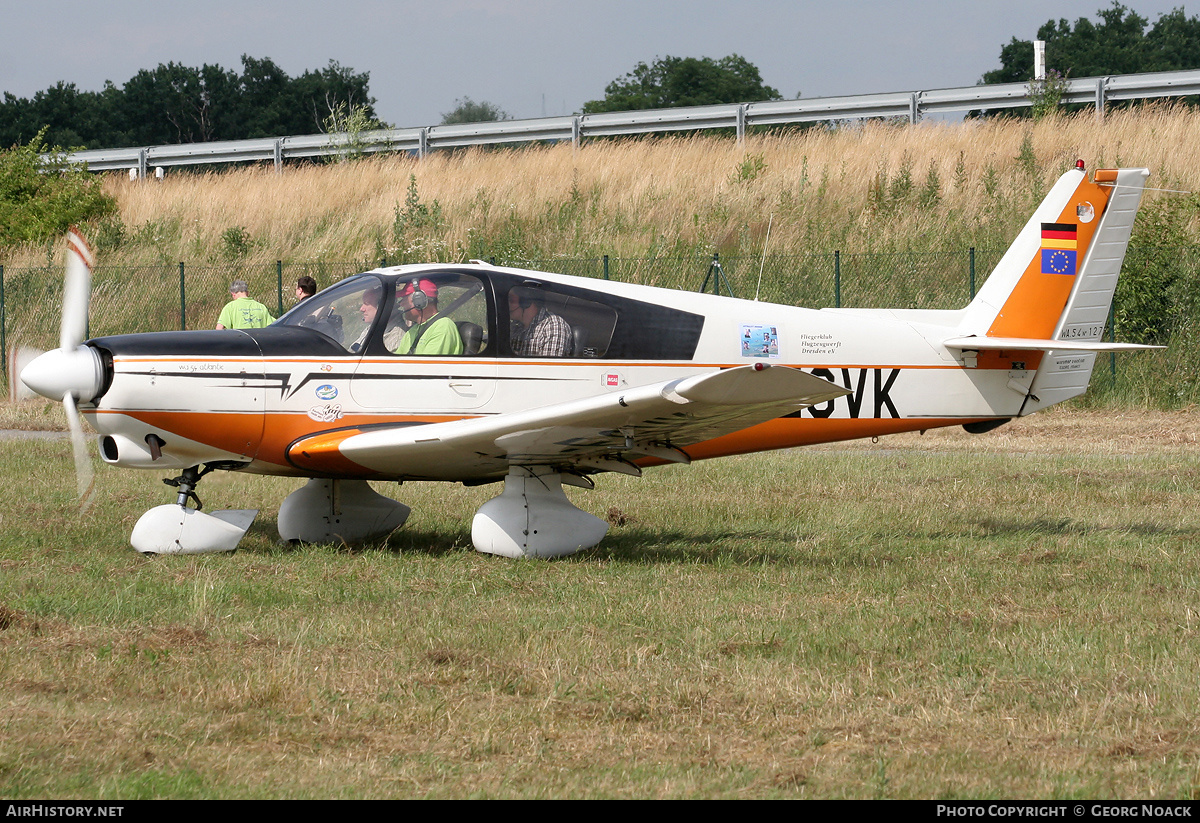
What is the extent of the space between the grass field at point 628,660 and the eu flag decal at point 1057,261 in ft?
6.54

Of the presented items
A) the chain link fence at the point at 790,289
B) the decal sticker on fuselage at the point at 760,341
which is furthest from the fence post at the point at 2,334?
the decal sticker on fuselage at the point at 760,341

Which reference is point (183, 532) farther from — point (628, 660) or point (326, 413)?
point (628, 660)

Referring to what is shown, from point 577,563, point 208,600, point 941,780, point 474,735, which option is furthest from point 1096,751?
point 208,600

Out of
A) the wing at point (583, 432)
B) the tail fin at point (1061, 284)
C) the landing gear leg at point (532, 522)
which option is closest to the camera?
the wing at point (583, 432)

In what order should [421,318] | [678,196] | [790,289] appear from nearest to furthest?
1. [421,318]
2. [790,289]
3. [678,196]

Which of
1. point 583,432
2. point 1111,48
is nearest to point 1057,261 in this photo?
point 583,432

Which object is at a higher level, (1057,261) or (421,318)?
(1057,261)

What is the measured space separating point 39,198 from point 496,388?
21828 mm

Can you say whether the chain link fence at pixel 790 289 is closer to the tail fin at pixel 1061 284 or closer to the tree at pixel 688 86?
the tail fin at pixel 1061 284

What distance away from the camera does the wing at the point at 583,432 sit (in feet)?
21.8

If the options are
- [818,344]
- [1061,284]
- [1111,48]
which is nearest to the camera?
[818,344]

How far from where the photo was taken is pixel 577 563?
7.64 m

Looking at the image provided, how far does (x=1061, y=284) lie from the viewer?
30.2 ft

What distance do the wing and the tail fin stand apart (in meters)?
2.71
